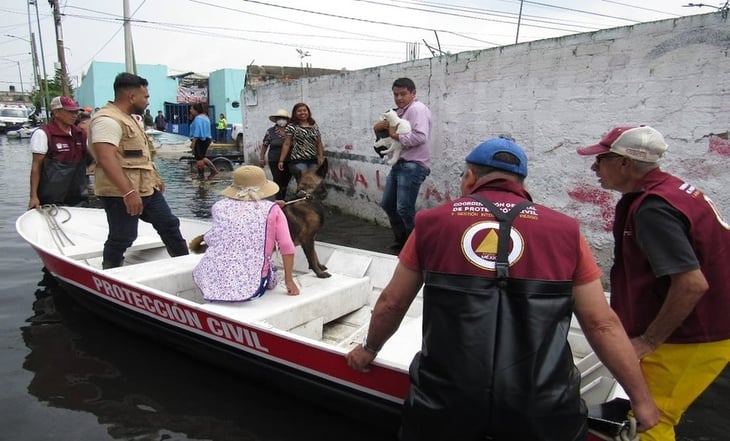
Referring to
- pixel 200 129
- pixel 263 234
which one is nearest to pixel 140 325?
pixel 263 234

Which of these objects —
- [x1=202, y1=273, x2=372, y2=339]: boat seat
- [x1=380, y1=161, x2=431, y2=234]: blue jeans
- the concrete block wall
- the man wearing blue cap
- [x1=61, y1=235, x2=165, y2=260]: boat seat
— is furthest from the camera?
[x1=380, y1=161, x2=431, y2=234]: blue jeans

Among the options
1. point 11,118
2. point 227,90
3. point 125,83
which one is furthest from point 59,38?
point 11,118

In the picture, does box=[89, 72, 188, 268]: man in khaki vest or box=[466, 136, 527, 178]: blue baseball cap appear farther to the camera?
box=[89, 72, 188, 268]: man in khaki vest

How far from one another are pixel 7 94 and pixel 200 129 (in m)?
124

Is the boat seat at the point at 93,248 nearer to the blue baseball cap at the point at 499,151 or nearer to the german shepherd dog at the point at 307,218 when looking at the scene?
the german shepherd dog at the point at 307,218

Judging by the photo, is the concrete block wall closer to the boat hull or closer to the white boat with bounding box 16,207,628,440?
the white boat with bounding box 16,207,628,440

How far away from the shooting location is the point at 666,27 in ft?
15.7

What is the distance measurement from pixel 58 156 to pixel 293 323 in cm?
452

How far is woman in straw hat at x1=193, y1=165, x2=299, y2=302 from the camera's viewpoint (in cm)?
405

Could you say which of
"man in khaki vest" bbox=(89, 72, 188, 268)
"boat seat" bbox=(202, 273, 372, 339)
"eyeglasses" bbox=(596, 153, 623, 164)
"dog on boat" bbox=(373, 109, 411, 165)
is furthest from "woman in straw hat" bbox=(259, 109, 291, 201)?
"eyeglasses" bbox=(596, 153, 623, 164)

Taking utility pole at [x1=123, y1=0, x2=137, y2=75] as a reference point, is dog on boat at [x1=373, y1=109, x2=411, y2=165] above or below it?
below

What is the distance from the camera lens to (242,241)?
4.05 metres

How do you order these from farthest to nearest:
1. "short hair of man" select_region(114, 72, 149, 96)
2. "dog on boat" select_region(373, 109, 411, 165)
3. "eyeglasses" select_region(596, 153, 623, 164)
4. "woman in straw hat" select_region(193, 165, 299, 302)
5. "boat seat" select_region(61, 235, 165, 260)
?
"dog on boat" select_region(373, 109, 411, 165), "boat seat" select_region(61, 235, 165, 260), "short hair of man" select_region(114, 72, 149, 96), "woman in straw hat" select_region(193, 165, 299, 302), "eyeglasses" select_region(596, 153, 623, 164)

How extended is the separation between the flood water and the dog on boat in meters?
3.46
